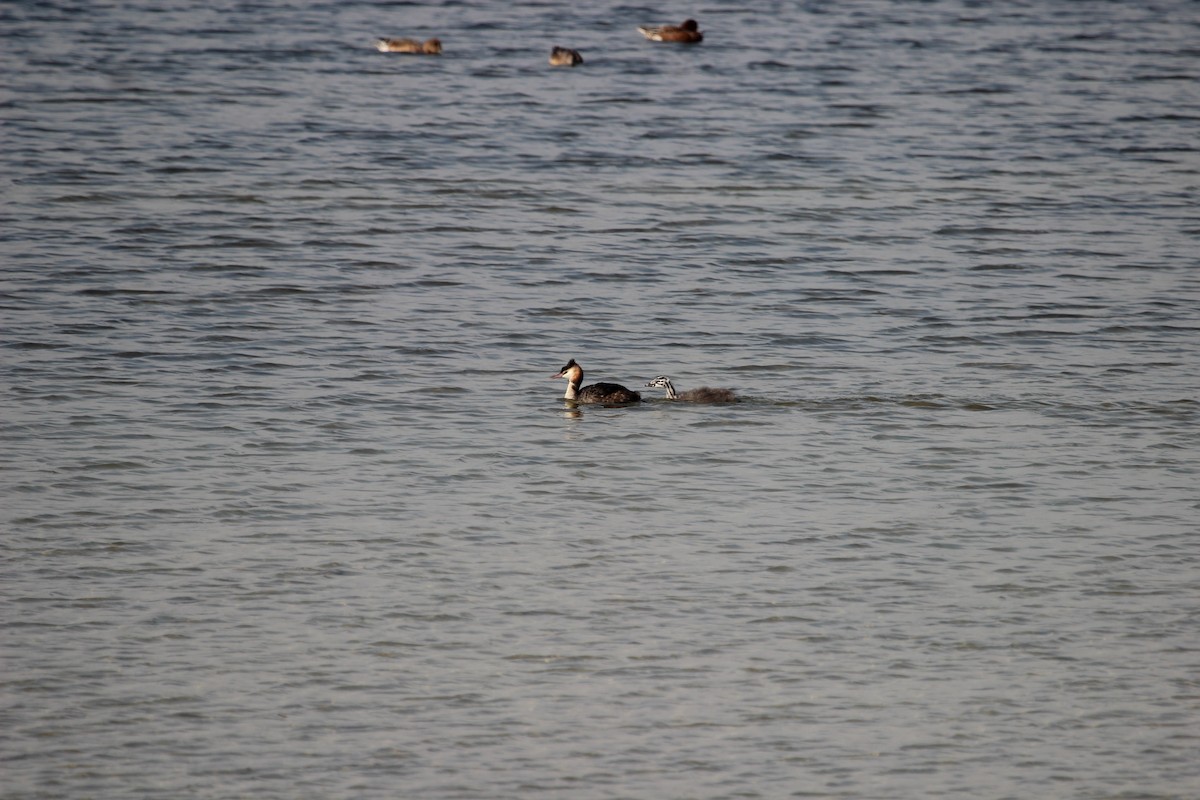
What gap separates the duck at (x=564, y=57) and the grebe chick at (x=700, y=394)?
18296mm

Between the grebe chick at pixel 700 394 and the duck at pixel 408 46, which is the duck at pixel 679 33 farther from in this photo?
the grebe chick at pixel 700 394

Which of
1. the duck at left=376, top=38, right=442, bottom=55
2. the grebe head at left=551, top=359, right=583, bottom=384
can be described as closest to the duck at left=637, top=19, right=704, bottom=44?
the duck at left=376, top=38, right=442, bottom=55

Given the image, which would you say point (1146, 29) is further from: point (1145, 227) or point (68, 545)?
point (68, 545)

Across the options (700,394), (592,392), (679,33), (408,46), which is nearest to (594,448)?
(592,392)

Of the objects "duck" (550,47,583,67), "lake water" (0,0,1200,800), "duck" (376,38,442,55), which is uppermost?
"duck" (376,38,442,55)

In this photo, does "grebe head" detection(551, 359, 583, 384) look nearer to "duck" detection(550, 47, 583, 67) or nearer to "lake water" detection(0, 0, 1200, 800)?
"lake water" detection(0, 0, 1200, 800)

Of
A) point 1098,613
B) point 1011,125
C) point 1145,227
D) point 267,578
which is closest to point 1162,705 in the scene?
point 1098,613

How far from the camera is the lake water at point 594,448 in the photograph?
28.5 feet

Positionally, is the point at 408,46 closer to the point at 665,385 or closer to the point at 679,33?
the point at 679,33

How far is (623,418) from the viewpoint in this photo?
14547mm

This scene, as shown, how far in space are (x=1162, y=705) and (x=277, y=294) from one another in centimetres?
1123

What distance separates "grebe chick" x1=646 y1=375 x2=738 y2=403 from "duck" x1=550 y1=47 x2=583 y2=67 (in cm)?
1830

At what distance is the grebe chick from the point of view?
1450cm

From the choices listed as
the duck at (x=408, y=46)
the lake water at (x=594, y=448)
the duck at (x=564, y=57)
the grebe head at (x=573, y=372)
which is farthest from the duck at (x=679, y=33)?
the grebe head at (x=573, y=372)
